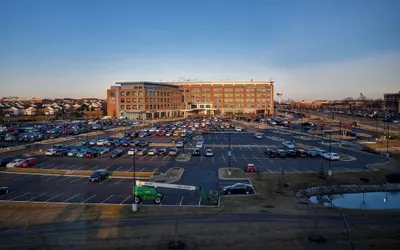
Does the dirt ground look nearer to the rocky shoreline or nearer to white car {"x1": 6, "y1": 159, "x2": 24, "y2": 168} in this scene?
the rocky shoreline

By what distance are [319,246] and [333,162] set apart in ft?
91.0

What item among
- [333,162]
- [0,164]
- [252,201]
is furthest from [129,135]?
[252,201]

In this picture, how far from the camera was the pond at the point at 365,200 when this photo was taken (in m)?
28.0

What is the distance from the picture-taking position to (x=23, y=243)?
17031mm

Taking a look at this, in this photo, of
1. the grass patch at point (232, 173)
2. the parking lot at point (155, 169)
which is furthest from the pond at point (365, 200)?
the grass patch at point (232, 173)

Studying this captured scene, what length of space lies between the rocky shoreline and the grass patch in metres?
6.56

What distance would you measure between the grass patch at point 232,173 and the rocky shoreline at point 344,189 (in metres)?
6.56

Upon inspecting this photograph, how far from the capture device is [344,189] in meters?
31.2

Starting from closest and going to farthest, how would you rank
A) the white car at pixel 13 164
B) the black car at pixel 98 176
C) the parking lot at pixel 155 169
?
the parking lot at pixel 155 169
the black car at pixel 98 176
the white car at pixel 13 164

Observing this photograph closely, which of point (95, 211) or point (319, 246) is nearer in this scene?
point (319, 246)

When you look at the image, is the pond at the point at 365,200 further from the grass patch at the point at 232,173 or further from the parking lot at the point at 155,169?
the grass patch at the point at 232,173

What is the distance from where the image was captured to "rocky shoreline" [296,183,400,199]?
29.3 metres

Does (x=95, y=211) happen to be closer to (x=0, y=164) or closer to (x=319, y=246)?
(x=319, y=246)

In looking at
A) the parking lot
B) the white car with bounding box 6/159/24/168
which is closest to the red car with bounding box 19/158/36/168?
the white car with bounding box 6/159/24/168
